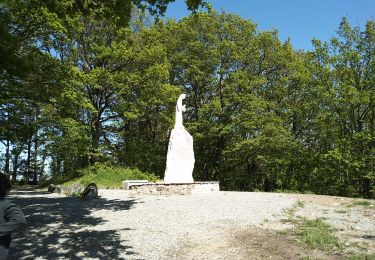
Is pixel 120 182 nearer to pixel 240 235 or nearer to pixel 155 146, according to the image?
pixel 155 146

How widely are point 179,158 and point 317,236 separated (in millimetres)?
12443

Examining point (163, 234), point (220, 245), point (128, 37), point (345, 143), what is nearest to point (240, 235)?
point (220, 245)

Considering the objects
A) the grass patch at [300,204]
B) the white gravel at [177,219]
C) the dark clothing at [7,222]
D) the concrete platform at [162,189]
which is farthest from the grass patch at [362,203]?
the dark clothing at [7,222]

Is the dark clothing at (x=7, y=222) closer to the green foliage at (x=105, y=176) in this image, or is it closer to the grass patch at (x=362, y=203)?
the grass patch at (x=362, y=203)

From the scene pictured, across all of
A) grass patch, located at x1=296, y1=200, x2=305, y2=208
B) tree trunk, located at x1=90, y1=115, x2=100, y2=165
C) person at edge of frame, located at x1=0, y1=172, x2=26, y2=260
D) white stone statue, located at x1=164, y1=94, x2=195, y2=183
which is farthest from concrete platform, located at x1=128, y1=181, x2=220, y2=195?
person at edge of frame, located at x1=0, y1=172, x2=26, y2=260

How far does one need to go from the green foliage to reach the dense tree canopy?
4.37 ft

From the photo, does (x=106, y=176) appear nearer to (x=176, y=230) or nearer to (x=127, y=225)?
(x=127, y=225)

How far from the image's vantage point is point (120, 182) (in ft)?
70.1

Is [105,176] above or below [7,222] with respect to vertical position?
above

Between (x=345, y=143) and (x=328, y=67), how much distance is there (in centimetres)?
558

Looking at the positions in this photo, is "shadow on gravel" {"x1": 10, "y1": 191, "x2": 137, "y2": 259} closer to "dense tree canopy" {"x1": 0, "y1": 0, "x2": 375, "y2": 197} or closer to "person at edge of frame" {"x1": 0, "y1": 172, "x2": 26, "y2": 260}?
"person at edge of frame" {"x1": 0, "y1": 172, "x2": 26, "y2": 260}

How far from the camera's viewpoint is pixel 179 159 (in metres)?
19.6

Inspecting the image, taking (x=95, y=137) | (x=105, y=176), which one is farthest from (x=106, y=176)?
(x=95, y=137)

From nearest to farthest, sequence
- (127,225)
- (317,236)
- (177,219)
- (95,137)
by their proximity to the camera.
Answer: (317,236) < (127,225) < (177,219) < (95,137)
